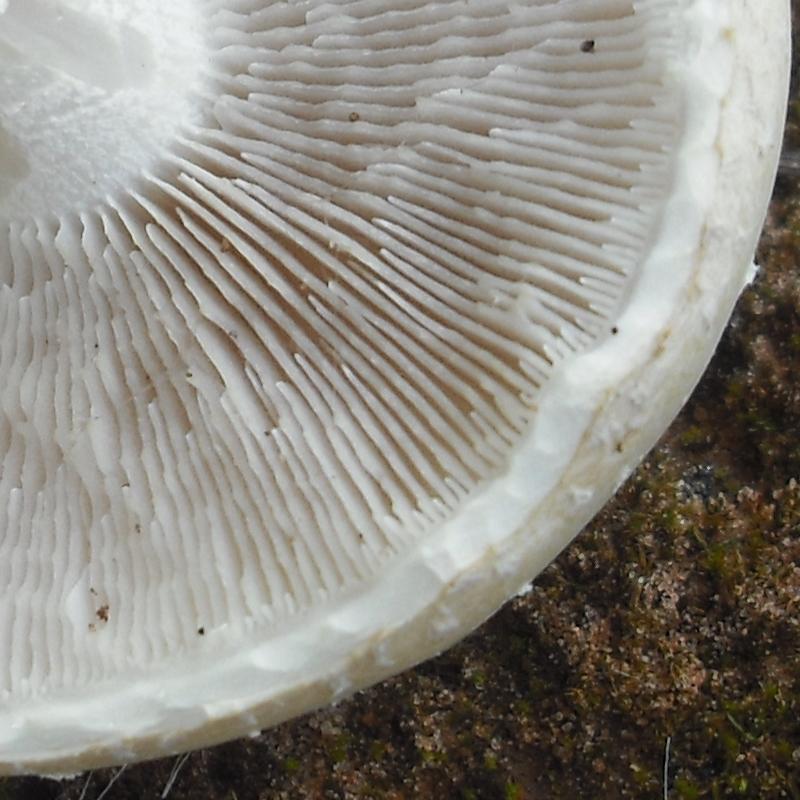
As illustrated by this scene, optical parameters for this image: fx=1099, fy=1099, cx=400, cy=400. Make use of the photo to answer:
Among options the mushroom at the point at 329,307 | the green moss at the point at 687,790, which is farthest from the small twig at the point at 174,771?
the green moss at the point at 687,790

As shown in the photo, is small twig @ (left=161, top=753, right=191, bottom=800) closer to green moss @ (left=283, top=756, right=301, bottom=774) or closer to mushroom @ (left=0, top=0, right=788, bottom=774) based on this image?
green moss @ (left=283, top=756, right=301, bottom=774)

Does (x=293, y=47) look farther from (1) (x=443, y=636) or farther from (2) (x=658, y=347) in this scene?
(1) (x=443, y=636)

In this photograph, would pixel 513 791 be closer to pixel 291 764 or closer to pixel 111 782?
pixel 291 764

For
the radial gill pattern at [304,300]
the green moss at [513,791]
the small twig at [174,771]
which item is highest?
the radial gill pattern at [304,300]

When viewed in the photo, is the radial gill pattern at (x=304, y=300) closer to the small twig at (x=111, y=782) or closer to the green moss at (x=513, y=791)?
the small twig at (x=111, y=782)

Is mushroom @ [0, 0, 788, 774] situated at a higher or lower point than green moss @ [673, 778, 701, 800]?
higher

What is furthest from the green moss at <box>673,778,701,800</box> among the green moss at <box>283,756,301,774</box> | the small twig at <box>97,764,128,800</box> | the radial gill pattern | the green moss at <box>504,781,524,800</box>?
the small twig at <box>97,764,128,800</box>

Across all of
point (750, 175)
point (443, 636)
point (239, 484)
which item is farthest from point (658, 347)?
point (239, 484)
